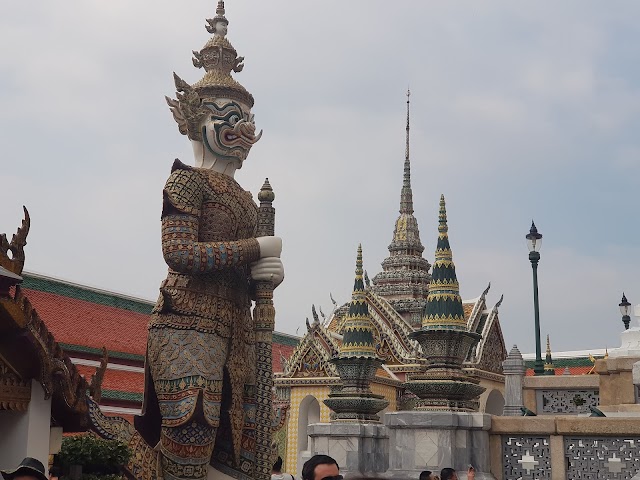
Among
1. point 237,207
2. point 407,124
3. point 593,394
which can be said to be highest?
point 407,124

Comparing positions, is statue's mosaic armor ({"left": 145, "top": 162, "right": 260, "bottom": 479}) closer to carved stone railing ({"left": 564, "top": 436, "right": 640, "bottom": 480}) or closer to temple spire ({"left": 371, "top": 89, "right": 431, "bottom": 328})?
carved stone railing ({"left": 564, "top": 436, "right": 640, "bottom": 480})

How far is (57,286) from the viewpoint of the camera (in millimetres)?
19234

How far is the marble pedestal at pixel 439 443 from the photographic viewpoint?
8.72m

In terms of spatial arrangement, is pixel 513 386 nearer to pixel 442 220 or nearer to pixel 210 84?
pixel 442 220

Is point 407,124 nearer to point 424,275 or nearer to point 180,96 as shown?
point 424,275

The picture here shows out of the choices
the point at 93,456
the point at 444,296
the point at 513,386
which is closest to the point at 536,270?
the point at 513,386

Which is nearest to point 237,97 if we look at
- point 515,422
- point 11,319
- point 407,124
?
point 11,319

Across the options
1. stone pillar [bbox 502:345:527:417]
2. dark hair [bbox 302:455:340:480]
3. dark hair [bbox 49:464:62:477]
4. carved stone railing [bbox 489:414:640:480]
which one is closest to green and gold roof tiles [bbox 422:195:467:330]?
carved stone railing [bbox 489:414:640:480]

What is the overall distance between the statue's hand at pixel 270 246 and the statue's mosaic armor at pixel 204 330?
0.33ft

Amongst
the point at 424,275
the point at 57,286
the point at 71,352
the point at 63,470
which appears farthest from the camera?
the point at 424,275

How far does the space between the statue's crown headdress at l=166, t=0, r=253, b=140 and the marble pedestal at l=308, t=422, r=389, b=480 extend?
5149 mm

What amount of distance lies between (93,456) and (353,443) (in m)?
5.40

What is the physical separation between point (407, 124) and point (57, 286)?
16.8 m

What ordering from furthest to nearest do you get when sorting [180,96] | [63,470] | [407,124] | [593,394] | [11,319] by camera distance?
[407,124], [593,394], [180,96], [63,470], [11,319]
